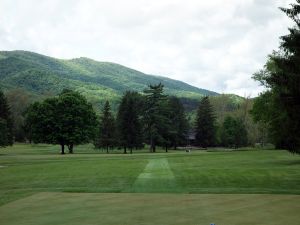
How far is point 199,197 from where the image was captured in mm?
16531

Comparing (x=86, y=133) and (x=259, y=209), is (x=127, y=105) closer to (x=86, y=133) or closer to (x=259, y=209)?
(x=86, y=133)

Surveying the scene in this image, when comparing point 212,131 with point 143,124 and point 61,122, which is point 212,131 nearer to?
point 143,124

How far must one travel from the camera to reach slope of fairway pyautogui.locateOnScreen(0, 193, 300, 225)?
11.4 meters

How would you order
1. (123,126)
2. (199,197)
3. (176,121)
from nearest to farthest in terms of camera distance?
1. (199,197)
2. (123,126)
3. (176,121)

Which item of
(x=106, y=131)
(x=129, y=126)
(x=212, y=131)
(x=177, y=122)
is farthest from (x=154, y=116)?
(x=212, y=131)

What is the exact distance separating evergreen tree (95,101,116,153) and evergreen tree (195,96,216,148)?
30.7m

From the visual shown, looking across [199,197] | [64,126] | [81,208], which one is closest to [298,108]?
[199,197]

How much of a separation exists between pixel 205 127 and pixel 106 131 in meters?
33.4

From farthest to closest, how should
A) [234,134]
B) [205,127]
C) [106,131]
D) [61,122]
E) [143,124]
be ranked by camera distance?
1. [234,134]
2. [205,127]
3. [143,124]
4. [106,131]
5. [61,122]

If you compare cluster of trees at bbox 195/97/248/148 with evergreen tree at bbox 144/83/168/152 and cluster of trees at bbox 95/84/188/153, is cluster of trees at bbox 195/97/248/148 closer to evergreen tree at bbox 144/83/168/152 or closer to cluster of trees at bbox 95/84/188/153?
cluster of trees at bbox 95/84/188/153

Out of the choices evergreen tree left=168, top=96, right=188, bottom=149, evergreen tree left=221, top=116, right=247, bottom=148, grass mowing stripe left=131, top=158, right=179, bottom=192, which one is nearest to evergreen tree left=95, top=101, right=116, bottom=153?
evergreen tree left=168, top=96, right=188, bottom=149

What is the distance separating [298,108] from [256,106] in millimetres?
37348

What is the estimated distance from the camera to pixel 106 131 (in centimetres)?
10006

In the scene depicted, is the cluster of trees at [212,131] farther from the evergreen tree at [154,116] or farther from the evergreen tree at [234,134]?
the evergreen tree at [154,116]
